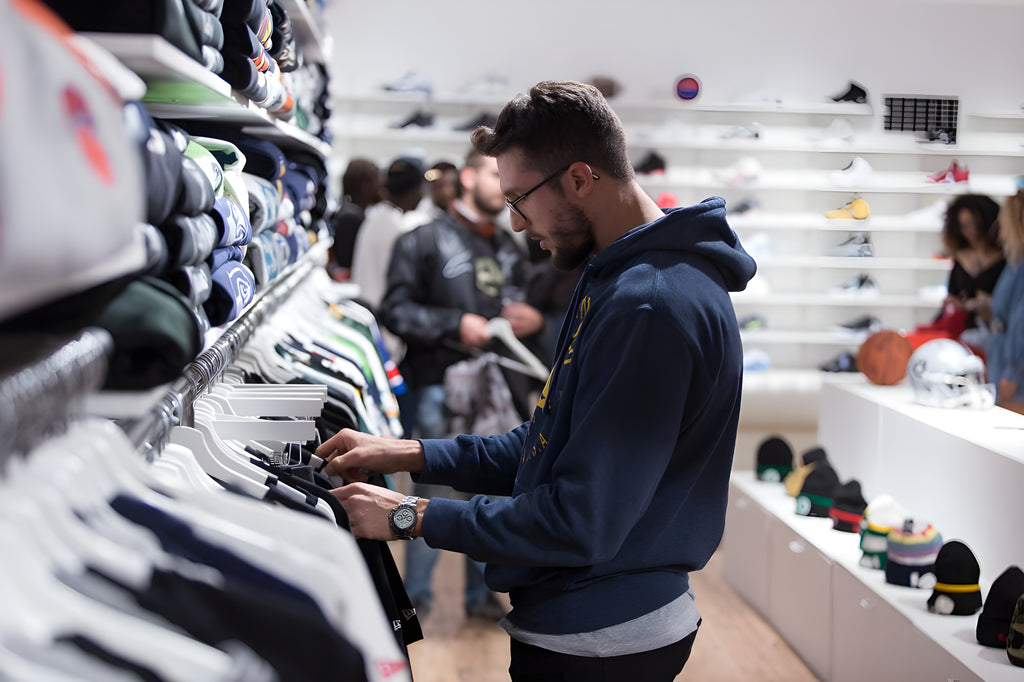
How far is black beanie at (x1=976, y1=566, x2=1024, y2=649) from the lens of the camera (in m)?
2.21

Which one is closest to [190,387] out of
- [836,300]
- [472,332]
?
[472,332]

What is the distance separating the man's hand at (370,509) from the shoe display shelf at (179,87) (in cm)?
61

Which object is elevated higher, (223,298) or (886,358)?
(223,298)

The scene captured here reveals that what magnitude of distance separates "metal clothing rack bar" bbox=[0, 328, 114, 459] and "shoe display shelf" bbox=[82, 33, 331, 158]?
0.32 meters

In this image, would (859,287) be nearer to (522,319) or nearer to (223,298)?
(522,319)

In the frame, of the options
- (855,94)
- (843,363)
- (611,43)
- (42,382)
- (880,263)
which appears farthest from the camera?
(611,43)

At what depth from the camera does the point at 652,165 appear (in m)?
6.46

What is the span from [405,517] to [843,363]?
4.80 m

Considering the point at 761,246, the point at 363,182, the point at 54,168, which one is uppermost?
the point at 54,168

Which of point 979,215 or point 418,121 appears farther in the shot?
point 418,121

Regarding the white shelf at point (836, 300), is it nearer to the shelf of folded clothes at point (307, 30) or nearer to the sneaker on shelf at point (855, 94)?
the sneaker on shelf at point (855, 94)

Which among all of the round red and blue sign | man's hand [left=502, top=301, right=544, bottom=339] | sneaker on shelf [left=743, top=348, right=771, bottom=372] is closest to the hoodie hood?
man's hand [left=502, top=301, right=544, bottom=339]

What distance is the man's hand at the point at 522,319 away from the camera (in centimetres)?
387

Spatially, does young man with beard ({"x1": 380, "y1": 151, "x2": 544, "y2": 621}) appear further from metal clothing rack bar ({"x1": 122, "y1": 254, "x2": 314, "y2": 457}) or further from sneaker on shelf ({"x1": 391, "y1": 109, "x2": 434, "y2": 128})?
sneaker on shelf ({"x1": 391, "y1": 109, "x2": 434, "y2": 128})
